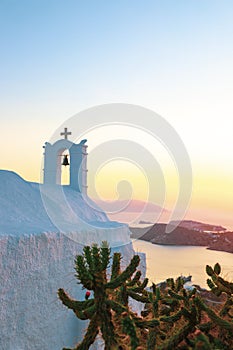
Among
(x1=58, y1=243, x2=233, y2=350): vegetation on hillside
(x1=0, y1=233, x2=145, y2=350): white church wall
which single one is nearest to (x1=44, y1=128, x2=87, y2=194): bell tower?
(x1=0, y1=233, x2=145, y2=350): white church wall

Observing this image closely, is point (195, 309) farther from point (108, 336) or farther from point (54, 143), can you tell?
point (54, 143)

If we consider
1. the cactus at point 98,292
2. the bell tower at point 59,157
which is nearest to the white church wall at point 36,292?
the bell tower at point 59,157

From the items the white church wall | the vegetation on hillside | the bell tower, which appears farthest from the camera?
the bell tower

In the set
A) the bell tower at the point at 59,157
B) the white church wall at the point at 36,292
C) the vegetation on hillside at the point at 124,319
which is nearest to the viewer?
the vegetation on hillside at the point at 124,319

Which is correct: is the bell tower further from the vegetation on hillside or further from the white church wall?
the vegetation on hillside

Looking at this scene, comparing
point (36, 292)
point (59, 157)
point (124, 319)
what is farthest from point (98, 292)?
point (59, 157)

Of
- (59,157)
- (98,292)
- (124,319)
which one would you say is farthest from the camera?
(59,157)

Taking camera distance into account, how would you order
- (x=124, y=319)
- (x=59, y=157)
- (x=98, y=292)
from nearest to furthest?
(x=124, y=319) < (x=98, y=292) < (x=59, y=157)

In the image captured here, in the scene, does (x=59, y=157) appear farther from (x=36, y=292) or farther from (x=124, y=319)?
(x=124, y=319)

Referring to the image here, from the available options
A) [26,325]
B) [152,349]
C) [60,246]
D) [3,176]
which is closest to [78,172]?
[3,176]

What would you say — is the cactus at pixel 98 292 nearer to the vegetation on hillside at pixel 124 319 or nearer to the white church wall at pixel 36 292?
the vegetation on hillside at pixel 124 319

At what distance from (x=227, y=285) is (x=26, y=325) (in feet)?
14.3

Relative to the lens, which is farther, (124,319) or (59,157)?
(59,157)

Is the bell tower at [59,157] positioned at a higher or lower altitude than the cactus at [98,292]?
higher
